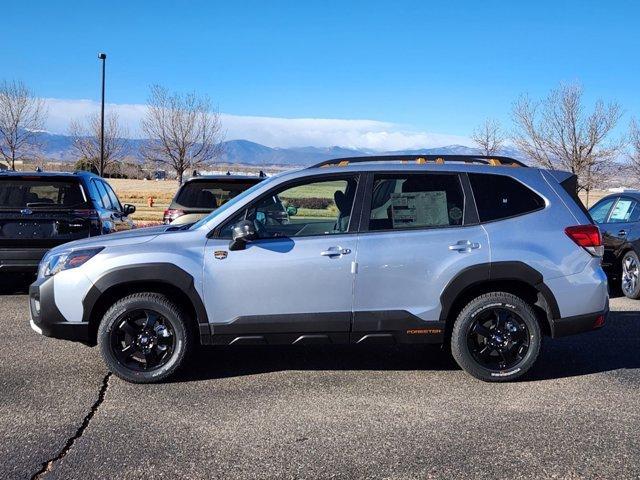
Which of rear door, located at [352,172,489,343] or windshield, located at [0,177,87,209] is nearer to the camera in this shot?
rear door, located at [352,172,489,343]

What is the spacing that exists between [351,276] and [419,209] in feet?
2.66

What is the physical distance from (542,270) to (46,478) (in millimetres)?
3780

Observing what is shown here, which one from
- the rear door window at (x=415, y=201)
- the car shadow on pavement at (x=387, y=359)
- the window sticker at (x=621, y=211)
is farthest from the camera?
the window sticker at (x=621, y=211)

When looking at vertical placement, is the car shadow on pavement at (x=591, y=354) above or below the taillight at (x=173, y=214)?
below

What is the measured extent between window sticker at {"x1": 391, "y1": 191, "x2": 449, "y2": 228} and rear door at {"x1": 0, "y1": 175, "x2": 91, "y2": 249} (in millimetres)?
4600

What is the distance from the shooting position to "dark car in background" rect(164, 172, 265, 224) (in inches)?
390

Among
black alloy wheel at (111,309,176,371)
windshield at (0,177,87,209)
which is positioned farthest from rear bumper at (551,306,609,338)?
windshield at (0,177,87,209)

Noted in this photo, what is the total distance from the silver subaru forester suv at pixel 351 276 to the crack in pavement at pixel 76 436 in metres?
0.22

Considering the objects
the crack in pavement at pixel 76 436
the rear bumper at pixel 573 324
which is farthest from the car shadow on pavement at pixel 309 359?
the rear bumper at pixel 573 324

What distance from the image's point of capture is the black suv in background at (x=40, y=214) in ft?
26.3

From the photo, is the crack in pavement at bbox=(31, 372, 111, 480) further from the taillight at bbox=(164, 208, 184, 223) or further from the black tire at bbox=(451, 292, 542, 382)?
the taillight at bbox=(164, 208, 184, 223)

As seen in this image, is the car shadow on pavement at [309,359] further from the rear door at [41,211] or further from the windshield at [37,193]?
the windshield at [37,193]

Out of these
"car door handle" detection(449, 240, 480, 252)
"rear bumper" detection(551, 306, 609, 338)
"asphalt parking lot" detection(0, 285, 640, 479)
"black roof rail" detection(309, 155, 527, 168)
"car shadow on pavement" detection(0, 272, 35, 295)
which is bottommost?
"car shadow on pavement" detection(0, 272, 35, 295)

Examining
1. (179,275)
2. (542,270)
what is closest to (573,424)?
(542,270)
